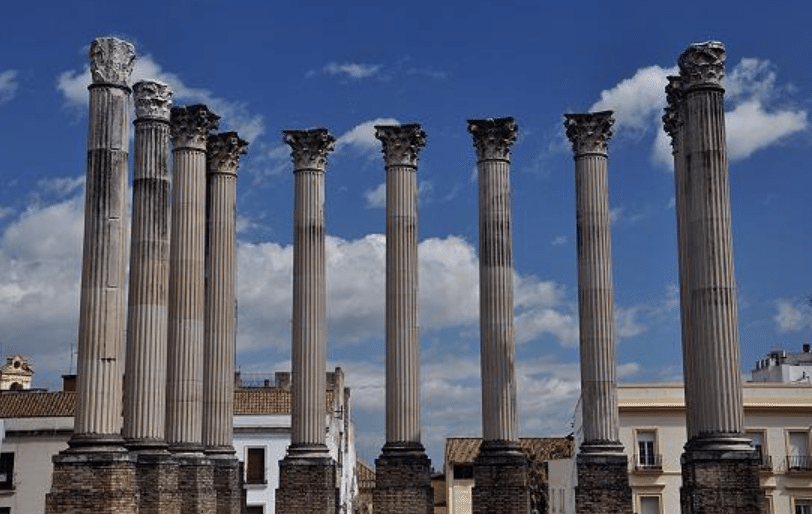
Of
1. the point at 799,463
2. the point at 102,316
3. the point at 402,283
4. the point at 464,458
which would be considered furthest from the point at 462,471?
the point at 102,316

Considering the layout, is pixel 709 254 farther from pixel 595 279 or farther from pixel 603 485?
pixel 603 485

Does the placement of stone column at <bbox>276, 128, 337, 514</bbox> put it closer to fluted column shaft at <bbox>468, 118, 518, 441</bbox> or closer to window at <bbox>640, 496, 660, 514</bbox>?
fluted column shaft at <bbox>468, 118, 518, 441</bbox>

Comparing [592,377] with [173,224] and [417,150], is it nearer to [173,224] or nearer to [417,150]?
[417,150]

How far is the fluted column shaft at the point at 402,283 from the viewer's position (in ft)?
165

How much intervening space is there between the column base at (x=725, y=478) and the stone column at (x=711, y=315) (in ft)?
0.10

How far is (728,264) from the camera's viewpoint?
40.0 m

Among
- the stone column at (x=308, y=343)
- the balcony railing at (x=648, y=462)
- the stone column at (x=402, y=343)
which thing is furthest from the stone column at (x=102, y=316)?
the balcony railing at (x=648, y=462)

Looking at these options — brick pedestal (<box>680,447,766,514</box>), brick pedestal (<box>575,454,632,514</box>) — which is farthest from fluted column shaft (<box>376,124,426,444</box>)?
brick pedestal (<box>680,447,766,514</box>)

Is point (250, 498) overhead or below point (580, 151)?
below

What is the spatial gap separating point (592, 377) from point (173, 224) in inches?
662

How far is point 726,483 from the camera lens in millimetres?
38000

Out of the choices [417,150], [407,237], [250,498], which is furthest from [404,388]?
[250,498]

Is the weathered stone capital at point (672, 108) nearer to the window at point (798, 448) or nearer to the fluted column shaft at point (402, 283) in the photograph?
the fluted column shaft at point (402, 283)

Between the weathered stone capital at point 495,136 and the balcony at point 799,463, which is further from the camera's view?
the balcony at point 799,463
